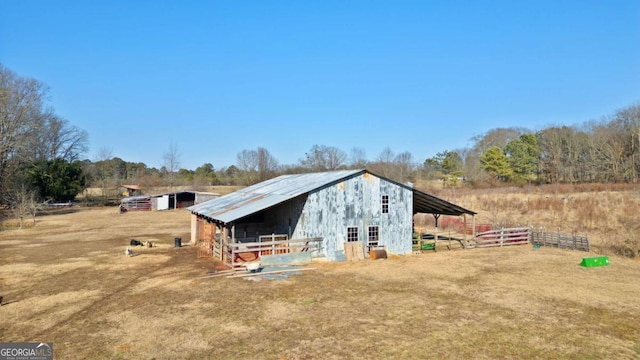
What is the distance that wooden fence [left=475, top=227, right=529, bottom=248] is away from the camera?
2797 cm

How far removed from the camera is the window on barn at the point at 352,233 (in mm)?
23234

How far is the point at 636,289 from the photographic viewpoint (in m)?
16.2

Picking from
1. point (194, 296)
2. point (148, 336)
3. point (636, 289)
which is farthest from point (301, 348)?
point (636, 289)

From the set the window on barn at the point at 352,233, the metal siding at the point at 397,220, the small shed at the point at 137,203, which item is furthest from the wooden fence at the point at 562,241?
the small shed at the point at 137,203

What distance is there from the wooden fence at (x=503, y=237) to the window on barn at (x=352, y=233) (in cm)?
956

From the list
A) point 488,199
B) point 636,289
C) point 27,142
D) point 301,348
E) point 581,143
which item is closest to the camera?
point 301,348

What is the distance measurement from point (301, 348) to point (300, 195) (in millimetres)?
12609

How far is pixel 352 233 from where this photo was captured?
2336cm

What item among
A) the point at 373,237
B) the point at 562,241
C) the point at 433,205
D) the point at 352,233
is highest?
the point at 433,205

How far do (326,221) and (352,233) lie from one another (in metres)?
1.74

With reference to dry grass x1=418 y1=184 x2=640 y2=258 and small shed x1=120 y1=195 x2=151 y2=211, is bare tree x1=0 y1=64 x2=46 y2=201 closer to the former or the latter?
small shed x1=120 y1=195 x2=151 y2=211

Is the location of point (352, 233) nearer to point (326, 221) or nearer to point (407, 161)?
point (326, 221)

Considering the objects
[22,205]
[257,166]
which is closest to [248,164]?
[257,166]

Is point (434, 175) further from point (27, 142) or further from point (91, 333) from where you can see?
point (91, 333)
